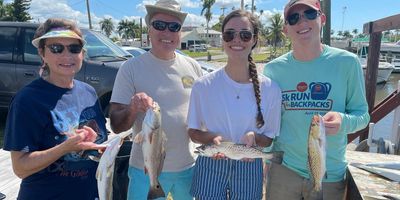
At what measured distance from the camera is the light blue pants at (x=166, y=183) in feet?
10.2

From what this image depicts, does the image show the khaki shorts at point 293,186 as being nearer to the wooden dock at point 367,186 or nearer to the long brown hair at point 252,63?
the wooden dock at point 367,186

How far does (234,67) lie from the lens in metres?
2.95

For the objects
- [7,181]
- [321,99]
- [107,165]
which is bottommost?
[7,181]

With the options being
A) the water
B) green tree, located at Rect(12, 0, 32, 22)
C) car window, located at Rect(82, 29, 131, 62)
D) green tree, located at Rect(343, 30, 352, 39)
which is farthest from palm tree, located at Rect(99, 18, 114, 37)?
car window, located at Rect(82, 29, 131, 62)

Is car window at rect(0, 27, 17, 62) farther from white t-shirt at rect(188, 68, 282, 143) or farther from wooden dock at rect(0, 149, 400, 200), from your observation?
wooden dock at rect(0, 149, 400, 200)

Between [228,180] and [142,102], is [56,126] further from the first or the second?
[228,180]

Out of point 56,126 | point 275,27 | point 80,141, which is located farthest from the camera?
point 275,27

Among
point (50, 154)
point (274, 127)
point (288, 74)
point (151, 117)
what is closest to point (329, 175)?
point (274, 127)

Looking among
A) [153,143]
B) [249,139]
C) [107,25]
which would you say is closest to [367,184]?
[249,139]

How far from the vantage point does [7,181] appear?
17.0 ft

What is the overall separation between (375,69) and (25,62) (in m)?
7.64

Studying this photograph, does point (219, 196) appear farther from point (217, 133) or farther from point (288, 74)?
point (288, 74)

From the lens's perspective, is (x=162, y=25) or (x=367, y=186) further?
(x=162, y=25)

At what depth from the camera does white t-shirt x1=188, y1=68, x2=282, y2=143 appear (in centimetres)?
282
